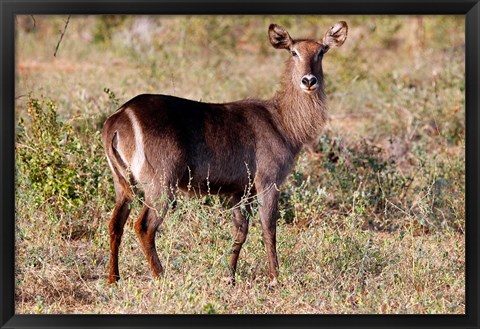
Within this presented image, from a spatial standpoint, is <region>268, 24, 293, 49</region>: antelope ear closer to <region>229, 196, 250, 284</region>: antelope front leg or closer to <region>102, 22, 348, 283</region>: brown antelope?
<region>102, 22, 348, 283</region>: brown antelope

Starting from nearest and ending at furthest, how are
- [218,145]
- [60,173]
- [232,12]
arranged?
[232,12] → [218,145] → [60,173]

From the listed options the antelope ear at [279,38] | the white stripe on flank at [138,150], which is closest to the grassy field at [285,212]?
the white stripe on flank at [138,150]

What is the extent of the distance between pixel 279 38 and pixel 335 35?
18.5 inches

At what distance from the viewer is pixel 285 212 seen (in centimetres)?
762

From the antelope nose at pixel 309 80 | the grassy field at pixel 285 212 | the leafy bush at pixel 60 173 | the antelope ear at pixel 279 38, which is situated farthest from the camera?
the leafy bush at pixel 60 173

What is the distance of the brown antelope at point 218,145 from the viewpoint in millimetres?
6008

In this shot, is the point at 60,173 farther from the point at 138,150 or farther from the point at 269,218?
the point at 269,218

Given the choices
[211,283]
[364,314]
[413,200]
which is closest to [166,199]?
[211,283]

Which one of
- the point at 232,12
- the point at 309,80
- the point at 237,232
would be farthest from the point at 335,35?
the point at 232,12

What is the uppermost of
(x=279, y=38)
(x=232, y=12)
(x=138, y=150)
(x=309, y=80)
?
(x=279, y=38)

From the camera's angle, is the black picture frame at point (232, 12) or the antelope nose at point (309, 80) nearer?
the black picture frame at point (232, 12)

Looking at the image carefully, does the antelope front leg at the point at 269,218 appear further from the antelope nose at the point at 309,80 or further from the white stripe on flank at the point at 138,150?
the white stripe on flank at the point at 138,150

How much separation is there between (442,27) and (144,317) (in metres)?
12.7

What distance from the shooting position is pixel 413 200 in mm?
8227
